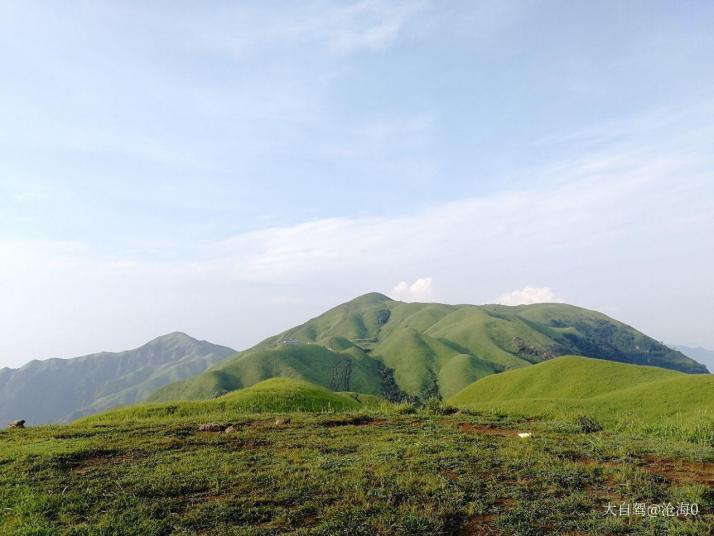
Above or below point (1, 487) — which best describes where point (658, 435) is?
below

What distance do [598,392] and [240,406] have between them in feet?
131

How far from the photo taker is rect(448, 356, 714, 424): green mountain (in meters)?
32.2

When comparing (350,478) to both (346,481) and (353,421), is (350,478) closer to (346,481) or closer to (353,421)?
(346,481)

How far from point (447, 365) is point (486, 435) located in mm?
171462

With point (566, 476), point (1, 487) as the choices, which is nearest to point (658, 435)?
point (566, 476)

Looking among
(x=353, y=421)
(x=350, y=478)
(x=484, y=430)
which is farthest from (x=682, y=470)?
(x=353, y=421)

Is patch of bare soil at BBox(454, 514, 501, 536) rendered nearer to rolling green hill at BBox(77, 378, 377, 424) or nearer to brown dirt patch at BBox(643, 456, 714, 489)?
brown dirt patch at BBox(643, 456, 714, 489)

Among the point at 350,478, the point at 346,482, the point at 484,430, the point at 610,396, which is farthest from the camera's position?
the point at 610,396

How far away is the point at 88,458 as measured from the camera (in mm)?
16188

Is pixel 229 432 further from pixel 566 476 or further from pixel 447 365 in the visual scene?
pixel 447 365

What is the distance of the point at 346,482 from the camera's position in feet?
42.0

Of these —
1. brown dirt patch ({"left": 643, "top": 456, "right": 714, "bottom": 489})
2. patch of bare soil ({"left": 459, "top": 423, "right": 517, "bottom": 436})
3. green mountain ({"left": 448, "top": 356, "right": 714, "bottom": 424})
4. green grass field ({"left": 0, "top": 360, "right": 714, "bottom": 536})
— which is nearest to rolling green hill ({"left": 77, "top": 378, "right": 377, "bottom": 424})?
green grass field ({"left": 0, "top": 360, "right": 714, "bottom": 536})

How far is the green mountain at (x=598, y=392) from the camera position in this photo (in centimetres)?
3225

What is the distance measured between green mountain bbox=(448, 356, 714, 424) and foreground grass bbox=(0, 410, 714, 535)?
14.4m
